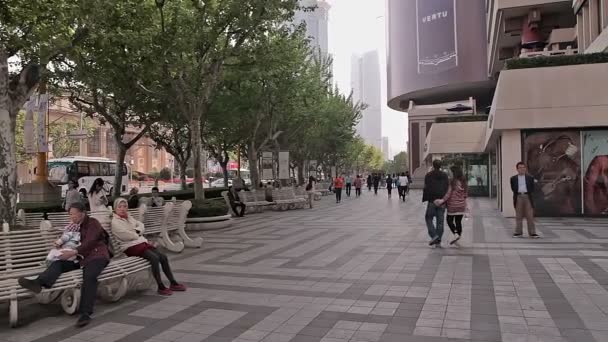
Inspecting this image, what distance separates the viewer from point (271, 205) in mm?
21906

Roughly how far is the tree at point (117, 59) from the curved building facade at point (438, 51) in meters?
46.5

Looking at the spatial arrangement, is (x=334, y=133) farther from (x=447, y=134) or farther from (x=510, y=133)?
(x=510, y=133)

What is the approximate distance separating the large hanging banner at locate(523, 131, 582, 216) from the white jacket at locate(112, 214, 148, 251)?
1244 centimetres

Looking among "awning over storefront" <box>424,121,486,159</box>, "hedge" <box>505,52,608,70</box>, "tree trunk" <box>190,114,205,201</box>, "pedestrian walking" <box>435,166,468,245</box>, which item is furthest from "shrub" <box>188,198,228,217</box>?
"awning over storefront" <box>424,121,486,159</box>

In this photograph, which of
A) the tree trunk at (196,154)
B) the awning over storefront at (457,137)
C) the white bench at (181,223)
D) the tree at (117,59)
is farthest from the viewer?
the awning over storefront at (457,137)

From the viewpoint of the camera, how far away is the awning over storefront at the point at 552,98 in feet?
48.6

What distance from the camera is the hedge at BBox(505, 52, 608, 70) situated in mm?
14961

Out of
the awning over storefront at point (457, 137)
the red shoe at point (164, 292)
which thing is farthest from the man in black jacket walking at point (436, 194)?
the awning over storefront at point (457, 137)

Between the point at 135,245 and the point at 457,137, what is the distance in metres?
27.0

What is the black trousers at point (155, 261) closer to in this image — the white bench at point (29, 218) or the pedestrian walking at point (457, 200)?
the white bench at point (29, 218)

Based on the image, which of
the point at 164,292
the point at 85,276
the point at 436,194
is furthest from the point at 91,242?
the point at 436,194

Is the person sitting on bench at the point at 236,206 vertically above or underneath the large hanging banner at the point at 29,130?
underneath

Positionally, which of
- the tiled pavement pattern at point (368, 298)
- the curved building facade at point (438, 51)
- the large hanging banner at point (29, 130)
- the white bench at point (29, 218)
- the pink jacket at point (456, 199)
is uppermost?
the curved building facade at point (438, 51)

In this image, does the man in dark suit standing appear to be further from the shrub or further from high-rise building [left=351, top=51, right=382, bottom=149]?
high-rise building [left=351, top=51, right=382, bottom=149]
